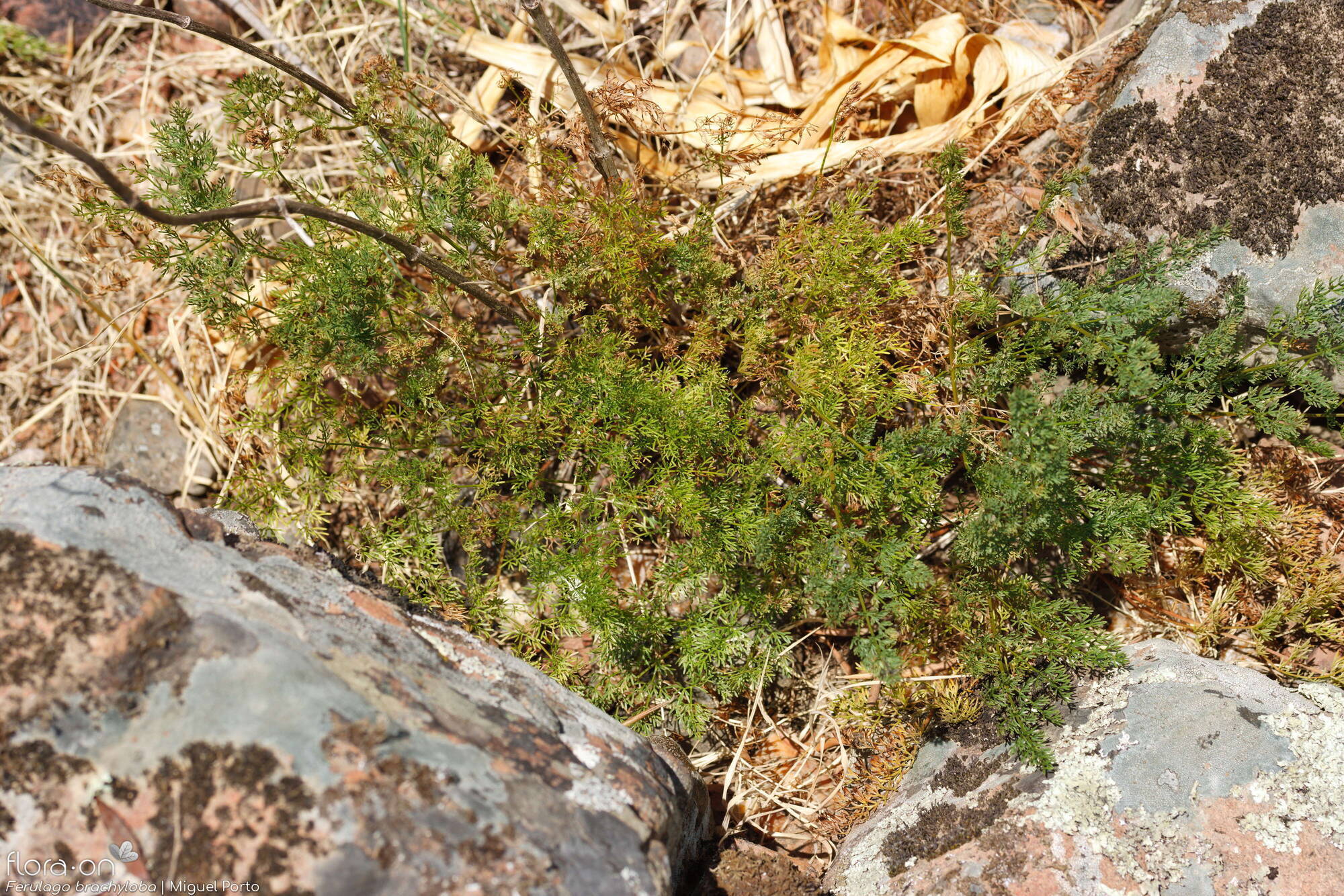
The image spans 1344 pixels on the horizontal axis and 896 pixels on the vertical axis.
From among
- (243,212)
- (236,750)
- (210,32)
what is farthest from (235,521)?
(210,32)

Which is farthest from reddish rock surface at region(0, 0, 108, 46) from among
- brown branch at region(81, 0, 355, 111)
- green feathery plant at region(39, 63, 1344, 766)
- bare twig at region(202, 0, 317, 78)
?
brown branch at region(81, 0, 355, 111)

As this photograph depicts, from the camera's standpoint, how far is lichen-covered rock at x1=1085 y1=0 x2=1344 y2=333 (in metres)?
3.08

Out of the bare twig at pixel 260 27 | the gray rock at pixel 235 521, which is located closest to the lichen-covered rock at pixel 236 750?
the gray rock at pixel 235 521

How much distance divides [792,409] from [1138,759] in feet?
5.54

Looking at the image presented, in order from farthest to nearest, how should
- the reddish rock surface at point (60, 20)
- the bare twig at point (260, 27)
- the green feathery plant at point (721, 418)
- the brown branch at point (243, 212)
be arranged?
the reddish rock surface at point (60, 20), the bare twig at point (260, 27), the green feathery plant at point (721, 418), the brown branch at point (243, 212)

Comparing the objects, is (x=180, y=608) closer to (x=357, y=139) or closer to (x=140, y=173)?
(x=140, y=173)

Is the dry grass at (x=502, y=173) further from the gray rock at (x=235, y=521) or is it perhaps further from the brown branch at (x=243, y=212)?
the gray rock at (x=235, y=521)

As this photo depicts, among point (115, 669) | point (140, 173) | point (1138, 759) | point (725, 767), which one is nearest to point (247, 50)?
point (140, 173)

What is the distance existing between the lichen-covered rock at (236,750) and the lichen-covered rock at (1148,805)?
99cm

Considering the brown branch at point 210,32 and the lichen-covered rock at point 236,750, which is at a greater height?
the brown branch at point 210,32

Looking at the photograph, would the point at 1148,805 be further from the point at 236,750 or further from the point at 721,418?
the point at 236,750

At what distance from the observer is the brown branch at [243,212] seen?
4.75 feet

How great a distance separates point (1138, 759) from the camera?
2.61m

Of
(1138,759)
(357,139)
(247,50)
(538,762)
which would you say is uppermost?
(247,50)
